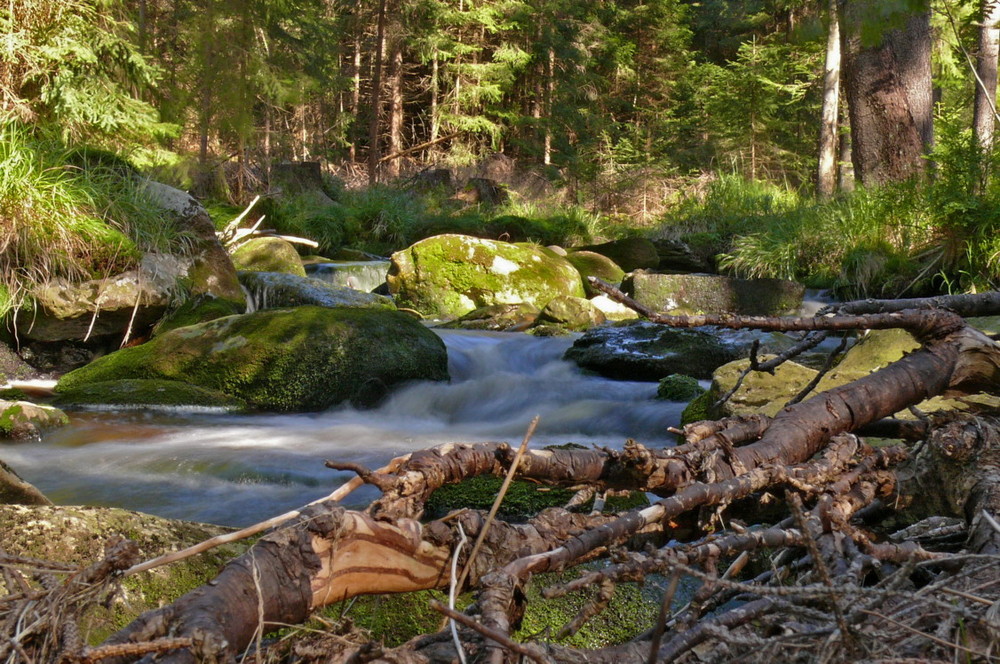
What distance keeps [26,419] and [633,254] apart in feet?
37.5

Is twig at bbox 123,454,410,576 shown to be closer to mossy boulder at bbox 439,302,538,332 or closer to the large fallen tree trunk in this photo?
the large fallen tree trunk

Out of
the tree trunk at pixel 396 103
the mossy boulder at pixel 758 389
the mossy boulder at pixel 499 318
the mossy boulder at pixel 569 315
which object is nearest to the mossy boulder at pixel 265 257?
the mossy boulder at pixel 499 318

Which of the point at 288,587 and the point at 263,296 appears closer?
the point at 288,587

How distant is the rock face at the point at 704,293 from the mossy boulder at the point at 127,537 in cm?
936

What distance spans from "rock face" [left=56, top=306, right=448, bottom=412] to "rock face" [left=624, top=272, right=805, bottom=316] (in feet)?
15.9

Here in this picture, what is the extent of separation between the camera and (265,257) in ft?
40.5

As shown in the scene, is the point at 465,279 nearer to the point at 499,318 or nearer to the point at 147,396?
the point at 499,318

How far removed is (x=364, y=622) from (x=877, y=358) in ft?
11.9

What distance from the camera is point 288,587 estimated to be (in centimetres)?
120

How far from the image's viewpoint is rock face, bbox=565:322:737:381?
309 inches

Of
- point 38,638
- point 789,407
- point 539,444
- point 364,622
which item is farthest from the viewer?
point 539,444

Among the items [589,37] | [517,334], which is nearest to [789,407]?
[517,334]

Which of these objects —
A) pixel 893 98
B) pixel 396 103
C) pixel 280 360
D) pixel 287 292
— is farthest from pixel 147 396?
pixel 396 103

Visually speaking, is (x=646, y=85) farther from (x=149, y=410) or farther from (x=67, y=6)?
(x=149, y=410)
